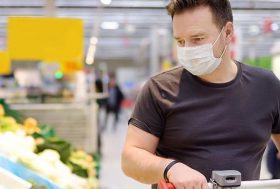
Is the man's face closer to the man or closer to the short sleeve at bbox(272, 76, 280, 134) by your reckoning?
the man

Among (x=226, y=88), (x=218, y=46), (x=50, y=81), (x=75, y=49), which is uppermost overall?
(x=218, y=46)

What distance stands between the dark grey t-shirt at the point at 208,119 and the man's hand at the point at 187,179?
319 millimetres

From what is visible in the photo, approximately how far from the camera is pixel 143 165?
155 cm

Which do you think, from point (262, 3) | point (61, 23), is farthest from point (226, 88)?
point (262, 3)

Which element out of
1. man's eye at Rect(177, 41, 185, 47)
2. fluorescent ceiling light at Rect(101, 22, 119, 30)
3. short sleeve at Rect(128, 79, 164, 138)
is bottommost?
fluorescent ceiling light at Rect(101, 22, 119, 30)

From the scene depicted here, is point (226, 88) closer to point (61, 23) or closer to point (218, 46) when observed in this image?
point (218, 46)

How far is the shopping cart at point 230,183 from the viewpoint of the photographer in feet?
3.79

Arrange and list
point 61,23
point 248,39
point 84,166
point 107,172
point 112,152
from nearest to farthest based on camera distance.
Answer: point 84,166, point 61,23, point 107,172, point 112,152, point 248,39

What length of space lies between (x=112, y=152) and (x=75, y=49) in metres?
4.88

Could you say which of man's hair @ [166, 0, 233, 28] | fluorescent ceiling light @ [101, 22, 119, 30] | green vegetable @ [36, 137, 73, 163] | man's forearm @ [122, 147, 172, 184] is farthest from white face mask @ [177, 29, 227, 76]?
fluorescent ceiling light @ [101, 22, 119, 30]

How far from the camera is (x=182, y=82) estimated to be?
1700mm

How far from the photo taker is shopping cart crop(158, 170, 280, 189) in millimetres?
1156

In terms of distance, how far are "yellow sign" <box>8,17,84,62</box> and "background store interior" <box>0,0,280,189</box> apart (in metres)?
0.01

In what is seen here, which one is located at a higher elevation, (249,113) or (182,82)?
(182,82)
